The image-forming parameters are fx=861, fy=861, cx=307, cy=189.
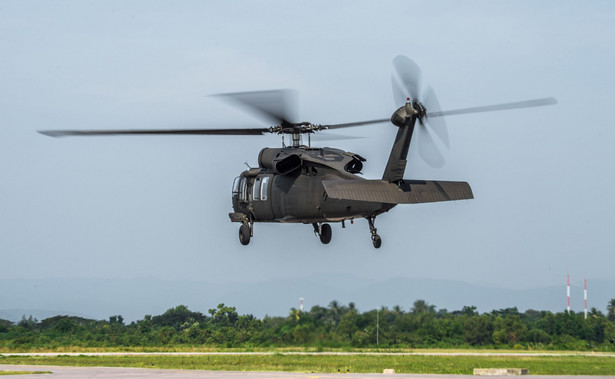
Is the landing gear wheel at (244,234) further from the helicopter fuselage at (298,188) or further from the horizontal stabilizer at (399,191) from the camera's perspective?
the horizontal stabilizer at (399,191)

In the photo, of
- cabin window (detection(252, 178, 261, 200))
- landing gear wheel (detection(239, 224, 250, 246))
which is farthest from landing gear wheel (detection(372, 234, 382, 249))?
landing gear wheel (detection(239, 224, 250, 246))

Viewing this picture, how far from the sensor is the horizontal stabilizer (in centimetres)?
3547

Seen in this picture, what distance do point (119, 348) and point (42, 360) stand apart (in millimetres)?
14685

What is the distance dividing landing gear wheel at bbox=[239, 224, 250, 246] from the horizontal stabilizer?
7.62 m

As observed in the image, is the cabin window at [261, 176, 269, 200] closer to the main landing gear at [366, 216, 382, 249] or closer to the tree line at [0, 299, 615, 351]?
the main landing gear at [366, 216, 382, 249]

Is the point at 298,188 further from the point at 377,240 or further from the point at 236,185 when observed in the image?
the point at 236,185

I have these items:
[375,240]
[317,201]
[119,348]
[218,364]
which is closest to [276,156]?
[317,201]

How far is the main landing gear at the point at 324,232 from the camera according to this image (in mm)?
42969

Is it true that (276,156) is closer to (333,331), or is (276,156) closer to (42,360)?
(333,331)

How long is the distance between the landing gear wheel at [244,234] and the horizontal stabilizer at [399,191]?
25.0 feet

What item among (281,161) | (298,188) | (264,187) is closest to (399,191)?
(298,188)

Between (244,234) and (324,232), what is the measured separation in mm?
3995

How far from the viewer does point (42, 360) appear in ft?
175

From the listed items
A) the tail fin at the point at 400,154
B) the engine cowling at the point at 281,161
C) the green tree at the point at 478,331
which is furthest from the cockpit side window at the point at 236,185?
the green tree at the point at 478,331
